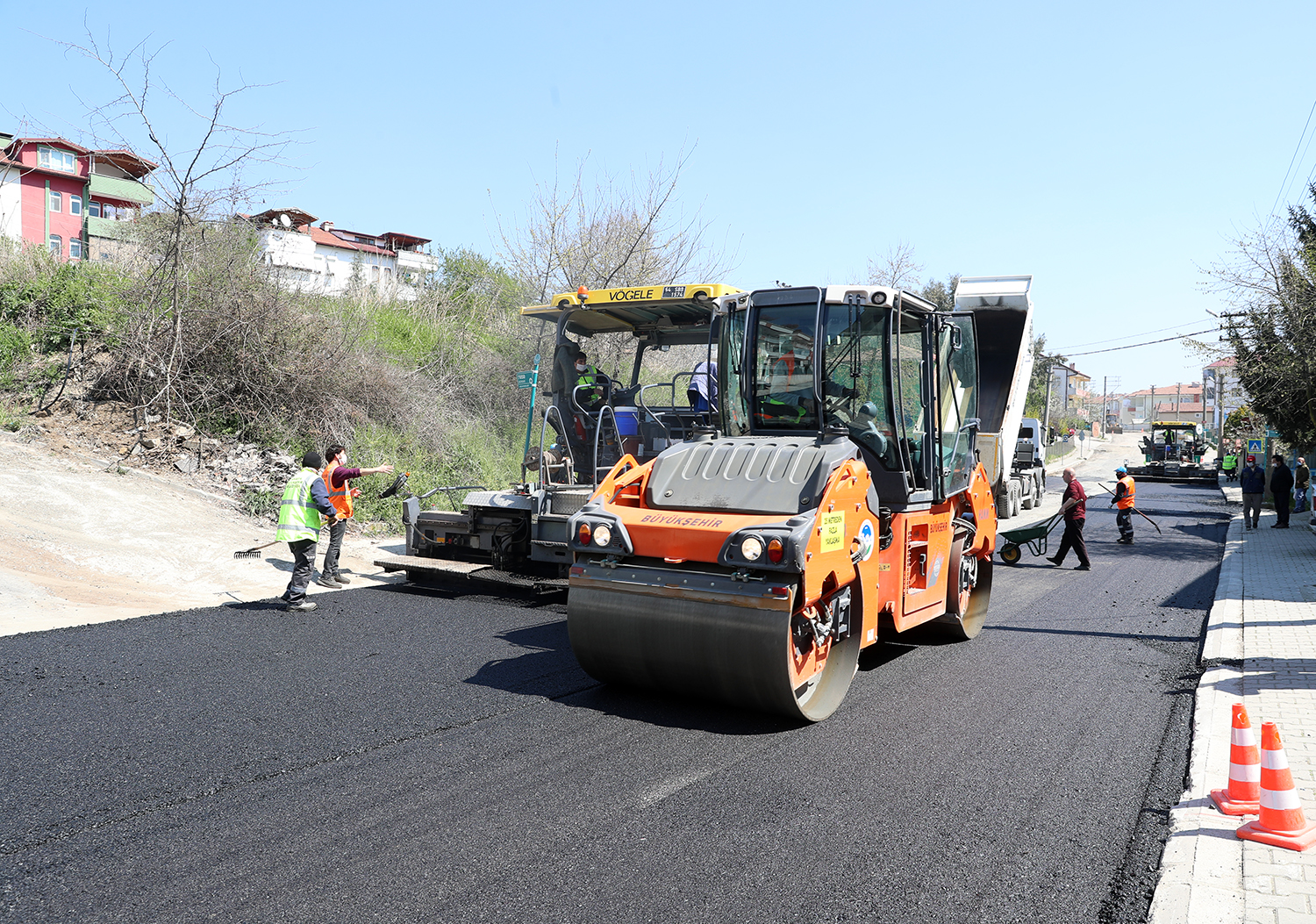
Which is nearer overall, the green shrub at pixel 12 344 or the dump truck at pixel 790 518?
the dump truck at pixel 790 518

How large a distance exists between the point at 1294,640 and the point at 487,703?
662 centimetres

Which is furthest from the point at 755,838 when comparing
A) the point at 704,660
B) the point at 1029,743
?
the point at 1029,743

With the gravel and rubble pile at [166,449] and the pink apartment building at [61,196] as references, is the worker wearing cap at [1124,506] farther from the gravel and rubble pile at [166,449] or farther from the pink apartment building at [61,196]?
the pink apartment building at [61,196]

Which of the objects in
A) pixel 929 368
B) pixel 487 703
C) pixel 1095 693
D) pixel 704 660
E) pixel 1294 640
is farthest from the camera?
pixel 1294 640

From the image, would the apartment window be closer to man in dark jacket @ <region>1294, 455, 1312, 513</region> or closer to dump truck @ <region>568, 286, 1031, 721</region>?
dump truck @ <region>568, 286, 1031, 721</region>

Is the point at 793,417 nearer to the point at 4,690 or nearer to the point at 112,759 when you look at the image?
the point at 112,759

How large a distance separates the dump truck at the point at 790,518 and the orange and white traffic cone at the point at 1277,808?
2110mm

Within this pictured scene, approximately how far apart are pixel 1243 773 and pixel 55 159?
176ft

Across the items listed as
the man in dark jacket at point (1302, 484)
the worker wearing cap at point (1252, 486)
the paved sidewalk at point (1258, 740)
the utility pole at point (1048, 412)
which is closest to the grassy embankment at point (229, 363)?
the paved sidewalk at point (1258, 740)

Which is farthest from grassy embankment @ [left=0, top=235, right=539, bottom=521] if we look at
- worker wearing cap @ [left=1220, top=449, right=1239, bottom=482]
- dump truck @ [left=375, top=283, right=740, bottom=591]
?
worker wearing cap @ [left=1220, top=449, right=1239, bottom=482]

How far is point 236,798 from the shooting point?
405 centimetres

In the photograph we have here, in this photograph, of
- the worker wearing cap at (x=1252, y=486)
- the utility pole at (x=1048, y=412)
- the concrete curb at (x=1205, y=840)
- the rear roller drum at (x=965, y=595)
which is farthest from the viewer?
the utility pole at (x=1048, y=412)

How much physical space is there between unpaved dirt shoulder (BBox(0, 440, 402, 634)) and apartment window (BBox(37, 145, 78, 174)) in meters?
37.1

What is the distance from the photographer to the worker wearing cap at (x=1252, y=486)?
1797cm
